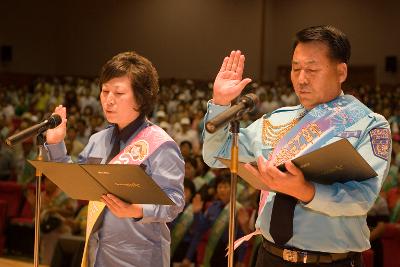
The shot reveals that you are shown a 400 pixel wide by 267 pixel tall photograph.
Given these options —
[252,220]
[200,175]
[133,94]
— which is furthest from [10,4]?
[133,94]

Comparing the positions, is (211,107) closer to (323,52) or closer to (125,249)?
(323,52)

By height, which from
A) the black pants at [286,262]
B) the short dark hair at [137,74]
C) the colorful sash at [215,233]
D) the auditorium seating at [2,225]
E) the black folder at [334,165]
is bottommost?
the auditorium seating at [2,225]

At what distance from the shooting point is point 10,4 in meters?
22.0

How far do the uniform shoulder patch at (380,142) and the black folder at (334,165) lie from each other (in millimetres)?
148

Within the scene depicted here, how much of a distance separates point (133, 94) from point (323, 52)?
0.80m

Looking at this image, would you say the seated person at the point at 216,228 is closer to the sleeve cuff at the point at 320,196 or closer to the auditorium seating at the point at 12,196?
the auditorium seating at the point at 12,196

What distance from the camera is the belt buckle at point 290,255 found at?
233cm

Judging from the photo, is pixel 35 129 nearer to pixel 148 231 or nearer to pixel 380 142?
pixel 148 231

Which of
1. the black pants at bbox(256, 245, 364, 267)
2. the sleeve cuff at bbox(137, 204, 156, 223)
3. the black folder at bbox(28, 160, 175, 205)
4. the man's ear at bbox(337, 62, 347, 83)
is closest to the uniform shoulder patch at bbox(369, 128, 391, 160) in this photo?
the man's ear at bbox(337, 62, 347, 83)

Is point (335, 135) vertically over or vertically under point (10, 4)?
under

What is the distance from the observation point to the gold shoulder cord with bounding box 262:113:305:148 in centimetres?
252

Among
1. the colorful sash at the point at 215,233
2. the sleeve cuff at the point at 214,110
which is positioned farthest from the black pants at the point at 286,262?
the colorful sash at the point at 215,233

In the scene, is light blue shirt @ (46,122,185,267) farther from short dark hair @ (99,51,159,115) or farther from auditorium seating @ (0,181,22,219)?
auditorium seating @ (0,181,22,219)

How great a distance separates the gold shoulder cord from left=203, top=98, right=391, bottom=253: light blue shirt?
0.02 meters
